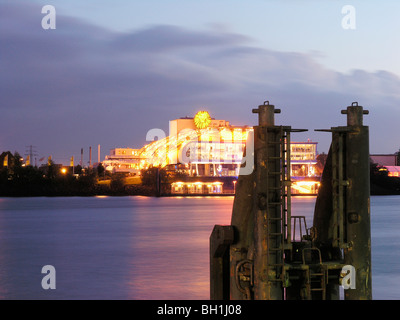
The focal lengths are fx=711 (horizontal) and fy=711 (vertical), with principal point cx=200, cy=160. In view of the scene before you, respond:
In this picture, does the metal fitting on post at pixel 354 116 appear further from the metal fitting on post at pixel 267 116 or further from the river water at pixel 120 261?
the river water at pixel 120 261

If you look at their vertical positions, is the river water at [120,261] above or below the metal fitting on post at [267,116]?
below

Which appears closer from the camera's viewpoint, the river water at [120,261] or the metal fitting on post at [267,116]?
the metal fitting on post at [267,116]

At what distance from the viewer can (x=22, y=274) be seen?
51.5 m

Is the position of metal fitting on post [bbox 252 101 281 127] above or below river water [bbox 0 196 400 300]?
above

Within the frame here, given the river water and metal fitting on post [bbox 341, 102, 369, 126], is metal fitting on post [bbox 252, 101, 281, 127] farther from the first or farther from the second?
the river water

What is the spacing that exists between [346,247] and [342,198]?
44.5 inches

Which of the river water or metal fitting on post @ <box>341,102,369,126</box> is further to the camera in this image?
the river water

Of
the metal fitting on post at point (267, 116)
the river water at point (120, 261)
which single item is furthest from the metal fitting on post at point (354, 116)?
the river water at point (120, 261)

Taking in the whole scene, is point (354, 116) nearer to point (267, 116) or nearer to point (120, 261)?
point (267, 116)

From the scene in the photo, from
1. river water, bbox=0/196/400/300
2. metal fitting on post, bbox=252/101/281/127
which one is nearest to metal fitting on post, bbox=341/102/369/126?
metal fitting on post, bbox=252/101/281/127

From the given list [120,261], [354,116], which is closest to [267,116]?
[354,116]
